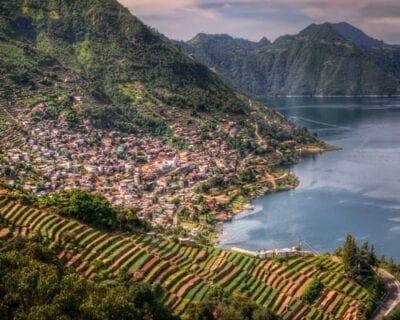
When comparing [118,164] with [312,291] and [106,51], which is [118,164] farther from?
[106,51]

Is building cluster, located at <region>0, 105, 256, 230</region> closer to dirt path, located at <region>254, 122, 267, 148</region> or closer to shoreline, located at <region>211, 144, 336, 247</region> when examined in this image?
shoreline, located at <region>211, 144, 336, 247</region>

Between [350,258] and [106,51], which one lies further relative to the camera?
[106,51]

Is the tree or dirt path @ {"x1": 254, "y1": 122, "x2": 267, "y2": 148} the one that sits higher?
dirt path @ {"x1": 254, "y1": 122, "x2": 267, "y2": 148}

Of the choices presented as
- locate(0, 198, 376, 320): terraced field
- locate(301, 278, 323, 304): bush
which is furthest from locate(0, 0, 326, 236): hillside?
locate(301, 278, 323, 304): bush

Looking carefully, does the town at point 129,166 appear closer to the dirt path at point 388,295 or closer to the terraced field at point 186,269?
the terraced field at point 186,269

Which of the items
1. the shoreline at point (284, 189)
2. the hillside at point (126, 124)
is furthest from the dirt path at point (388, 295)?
the hillside at point (126, 124)

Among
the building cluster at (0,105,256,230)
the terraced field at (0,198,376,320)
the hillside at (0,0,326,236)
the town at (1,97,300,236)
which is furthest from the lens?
the hillside at (0,0,326,236)

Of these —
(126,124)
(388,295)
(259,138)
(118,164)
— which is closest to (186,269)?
(388,295)
